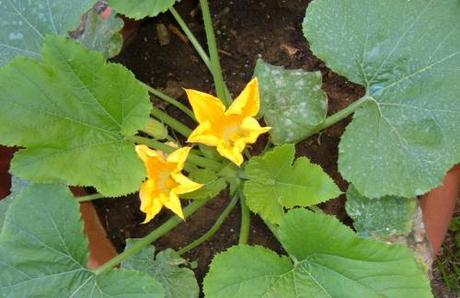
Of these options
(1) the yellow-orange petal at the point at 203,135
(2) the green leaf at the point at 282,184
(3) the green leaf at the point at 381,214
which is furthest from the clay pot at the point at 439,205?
(1) the yellow-orange petal at the point at 203,135

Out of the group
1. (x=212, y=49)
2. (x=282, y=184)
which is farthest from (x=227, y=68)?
(x=282, y=184)

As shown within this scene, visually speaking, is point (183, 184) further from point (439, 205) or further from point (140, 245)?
point (439, 205)

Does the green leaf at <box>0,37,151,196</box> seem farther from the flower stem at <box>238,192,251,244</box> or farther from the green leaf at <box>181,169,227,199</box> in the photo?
the flower stem at <box>238,192,251,244</box>

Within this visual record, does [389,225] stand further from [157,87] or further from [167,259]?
[157,87]

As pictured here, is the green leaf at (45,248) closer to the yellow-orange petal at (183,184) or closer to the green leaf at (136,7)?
the yellow-orange petal at (183,184)

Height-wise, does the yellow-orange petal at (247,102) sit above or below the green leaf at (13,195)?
above

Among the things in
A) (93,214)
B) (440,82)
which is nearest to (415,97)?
(440,82)

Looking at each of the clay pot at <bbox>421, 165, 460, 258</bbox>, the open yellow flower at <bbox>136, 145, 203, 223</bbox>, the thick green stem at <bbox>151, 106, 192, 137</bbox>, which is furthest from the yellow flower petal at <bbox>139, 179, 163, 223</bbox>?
the clay pot at <bbox>421, 165, 460, 258</bbox>
